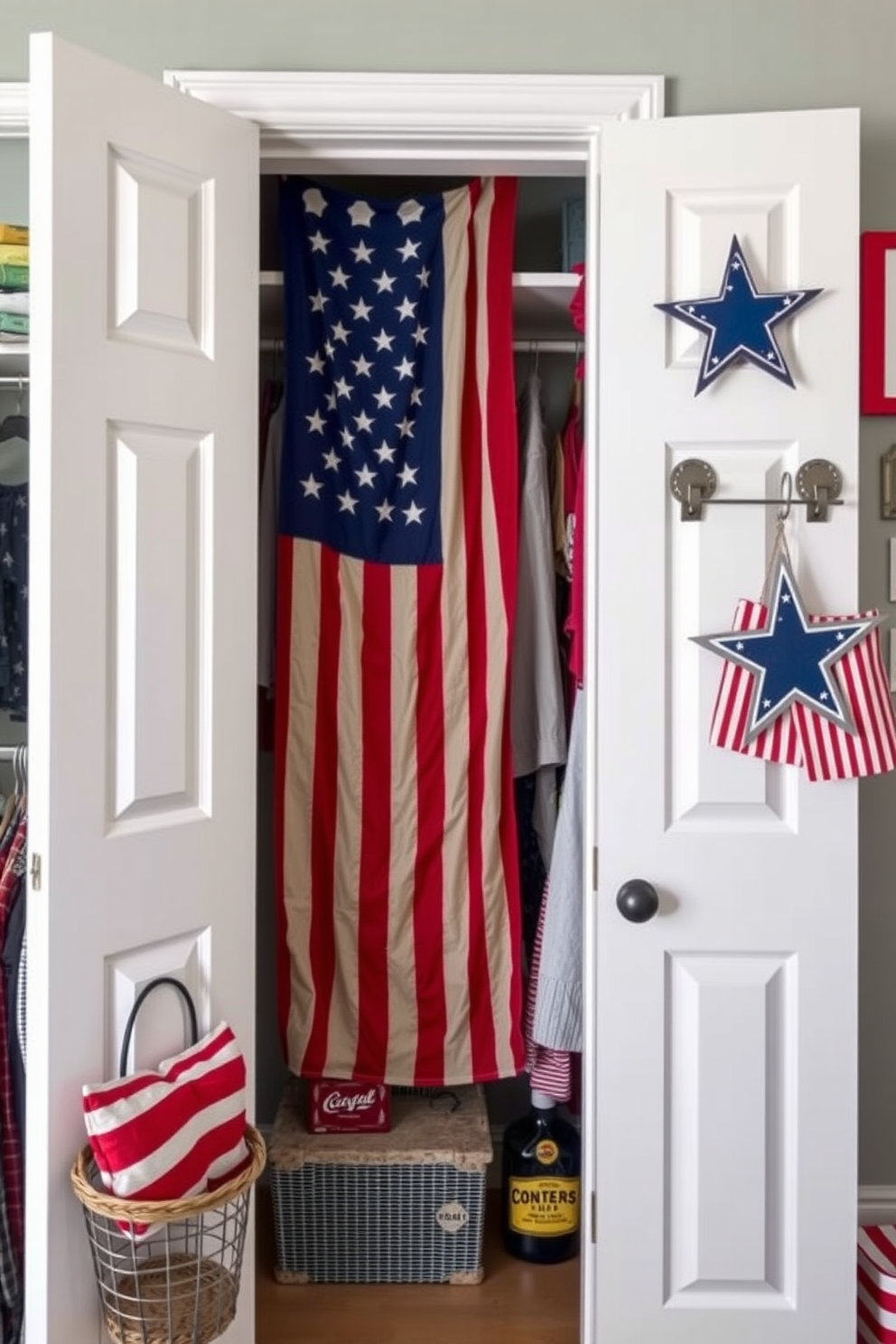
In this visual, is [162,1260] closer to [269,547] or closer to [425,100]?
[269,547]

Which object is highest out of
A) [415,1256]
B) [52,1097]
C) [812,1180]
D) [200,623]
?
[200,623]

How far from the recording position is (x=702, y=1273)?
1981 millimetres

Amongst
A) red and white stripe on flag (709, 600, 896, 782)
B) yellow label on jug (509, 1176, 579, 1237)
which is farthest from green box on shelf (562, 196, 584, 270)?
yellow label on jug (509, 1176, 579, 1237)

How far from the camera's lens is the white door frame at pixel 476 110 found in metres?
2.04

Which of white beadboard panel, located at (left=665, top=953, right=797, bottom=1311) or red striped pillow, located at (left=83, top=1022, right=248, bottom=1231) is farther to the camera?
white beadboard panel, located at (left=665, top=953, right=797, bottom=1311)

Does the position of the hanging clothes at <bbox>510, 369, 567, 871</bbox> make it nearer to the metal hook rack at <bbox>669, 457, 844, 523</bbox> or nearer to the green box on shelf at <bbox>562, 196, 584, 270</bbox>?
the green box on shelf at <bbox>562, 196, 584, 270</bbox>

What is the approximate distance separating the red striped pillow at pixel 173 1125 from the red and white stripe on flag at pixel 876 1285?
1151mm

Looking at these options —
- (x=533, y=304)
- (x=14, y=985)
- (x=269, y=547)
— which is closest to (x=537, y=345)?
(x=533, y=304)

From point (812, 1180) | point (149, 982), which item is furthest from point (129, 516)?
point (812, 1180)

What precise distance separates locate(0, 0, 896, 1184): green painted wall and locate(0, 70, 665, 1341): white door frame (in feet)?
0.17

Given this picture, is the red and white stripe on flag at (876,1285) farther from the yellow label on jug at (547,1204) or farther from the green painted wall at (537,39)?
the green painted wall at (537,39)

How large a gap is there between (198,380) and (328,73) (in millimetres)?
647

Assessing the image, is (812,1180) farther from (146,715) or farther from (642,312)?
(642,312)

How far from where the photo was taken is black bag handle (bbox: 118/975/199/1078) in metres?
1.77
